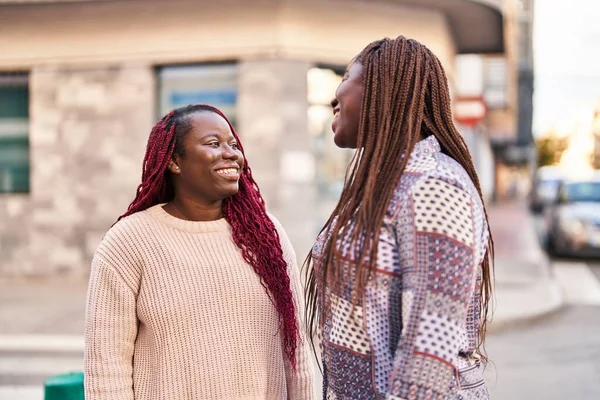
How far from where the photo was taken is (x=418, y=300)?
61.9 inches

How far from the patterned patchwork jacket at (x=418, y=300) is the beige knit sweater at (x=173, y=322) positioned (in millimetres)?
475

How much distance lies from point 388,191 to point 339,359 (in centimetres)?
44

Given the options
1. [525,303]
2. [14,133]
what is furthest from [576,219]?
[14,133]

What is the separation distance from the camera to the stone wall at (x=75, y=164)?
422 inches

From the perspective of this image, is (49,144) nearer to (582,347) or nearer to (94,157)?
(94,157)

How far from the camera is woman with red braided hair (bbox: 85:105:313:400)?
2.13 m

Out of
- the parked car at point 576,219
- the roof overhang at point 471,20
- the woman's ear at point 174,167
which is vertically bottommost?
the parked car at point 576,219

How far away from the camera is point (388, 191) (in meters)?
1.68

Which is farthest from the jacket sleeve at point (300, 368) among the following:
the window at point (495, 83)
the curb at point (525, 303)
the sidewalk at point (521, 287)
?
the window at point (495, 83)

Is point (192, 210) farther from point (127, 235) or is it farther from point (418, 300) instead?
point (418, 300)

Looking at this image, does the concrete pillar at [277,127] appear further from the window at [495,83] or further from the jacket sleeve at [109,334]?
the window at [495,83]

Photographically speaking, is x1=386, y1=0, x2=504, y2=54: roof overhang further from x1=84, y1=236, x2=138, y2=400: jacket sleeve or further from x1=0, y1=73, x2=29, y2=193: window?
x1=84, y1=236, x2=138, y2=400: jacket sleeve

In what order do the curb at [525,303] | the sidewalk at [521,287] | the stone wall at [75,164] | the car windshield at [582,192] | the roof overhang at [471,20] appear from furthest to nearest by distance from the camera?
the car windshield at [582,192] → the roof overhang at [471,20] → the stone wall at [75,164] → the sidewalk at [521,287] → the curb at [525,303]

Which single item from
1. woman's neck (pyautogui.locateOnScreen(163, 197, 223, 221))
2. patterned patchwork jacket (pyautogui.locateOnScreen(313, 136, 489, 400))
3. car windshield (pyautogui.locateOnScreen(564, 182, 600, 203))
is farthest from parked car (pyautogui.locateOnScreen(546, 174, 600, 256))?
patterned patchwork jacket (pyautogui.locateOnScreen(313, 136, 489, 400))
